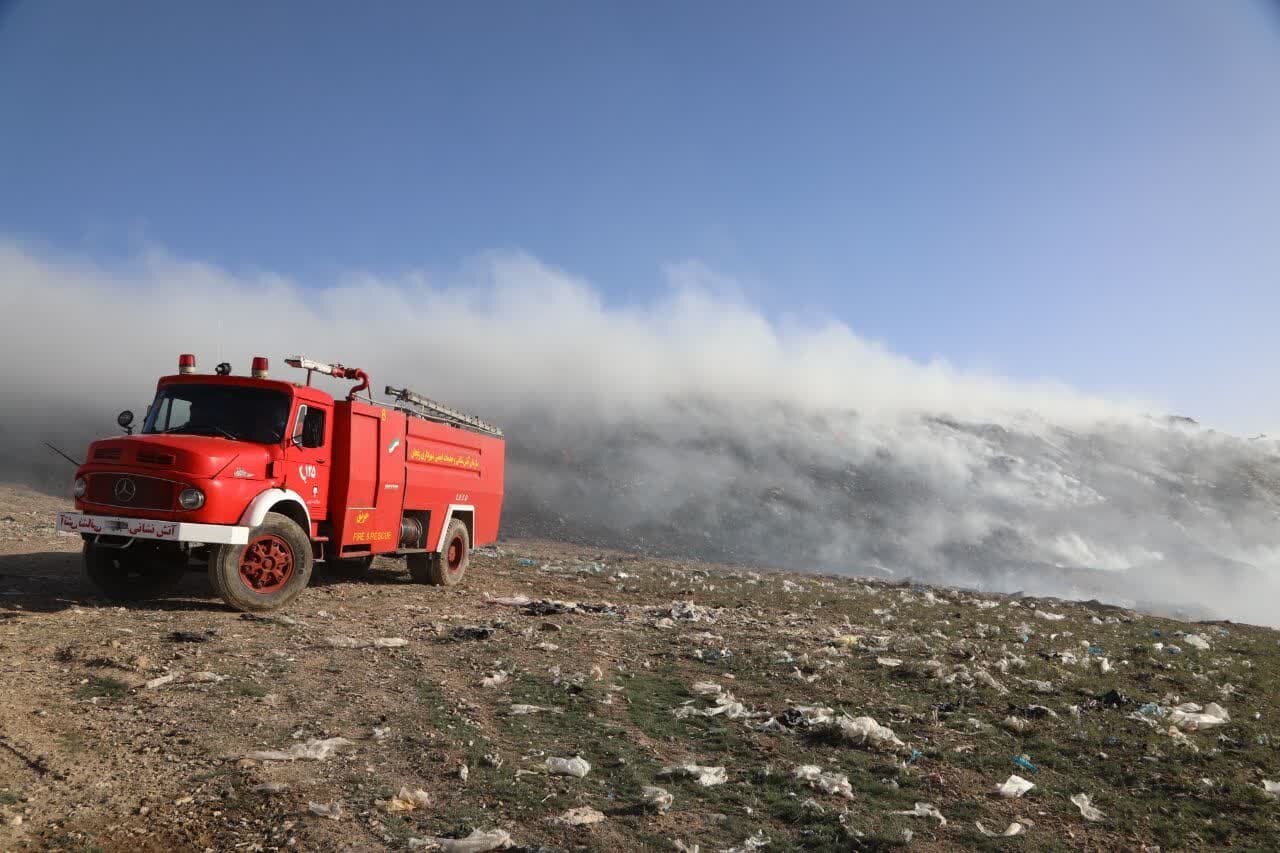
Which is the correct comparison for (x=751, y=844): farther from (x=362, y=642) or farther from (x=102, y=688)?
(x=362, y=642)

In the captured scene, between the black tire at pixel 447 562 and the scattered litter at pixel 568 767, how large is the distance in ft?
23.4

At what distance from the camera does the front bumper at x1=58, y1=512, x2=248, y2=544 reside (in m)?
6.65

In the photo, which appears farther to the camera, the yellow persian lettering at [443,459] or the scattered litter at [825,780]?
the yellow persian lettering at [443,459]

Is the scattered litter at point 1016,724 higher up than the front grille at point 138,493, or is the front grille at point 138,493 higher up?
the front grille at point 138,493

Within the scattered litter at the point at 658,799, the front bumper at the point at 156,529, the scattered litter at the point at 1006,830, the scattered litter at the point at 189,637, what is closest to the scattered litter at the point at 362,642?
the scattered litter at the point at 189,637

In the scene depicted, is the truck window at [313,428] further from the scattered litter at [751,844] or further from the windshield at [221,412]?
the scattered litter at [751,844]

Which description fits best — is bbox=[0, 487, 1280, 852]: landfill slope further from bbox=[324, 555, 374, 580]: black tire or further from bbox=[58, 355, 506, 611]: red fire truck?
bbox=[324, 555, 374, 580]: black tire

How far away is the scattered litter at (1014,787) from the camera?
414 cm

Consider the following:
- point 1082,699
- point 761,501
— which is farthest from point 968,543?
point 1082,699

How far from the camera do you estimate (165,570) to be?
8195 mm

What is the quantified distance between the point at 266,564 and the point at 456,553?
414cm

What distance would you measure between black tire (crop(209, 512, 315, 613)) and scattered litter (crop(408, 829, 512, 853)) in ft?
16.4

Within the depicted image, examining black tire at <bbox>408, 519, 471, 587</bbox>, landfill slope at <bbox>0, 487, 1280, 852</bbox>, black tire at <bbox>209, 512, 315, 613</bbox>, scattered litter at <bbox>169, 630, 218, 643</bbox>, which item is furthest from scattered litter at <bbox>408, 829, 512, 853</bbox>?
black tire at <bbox>408, 519, 471, 587</bbox>

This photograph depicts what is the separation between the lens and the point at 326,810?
3.39m
